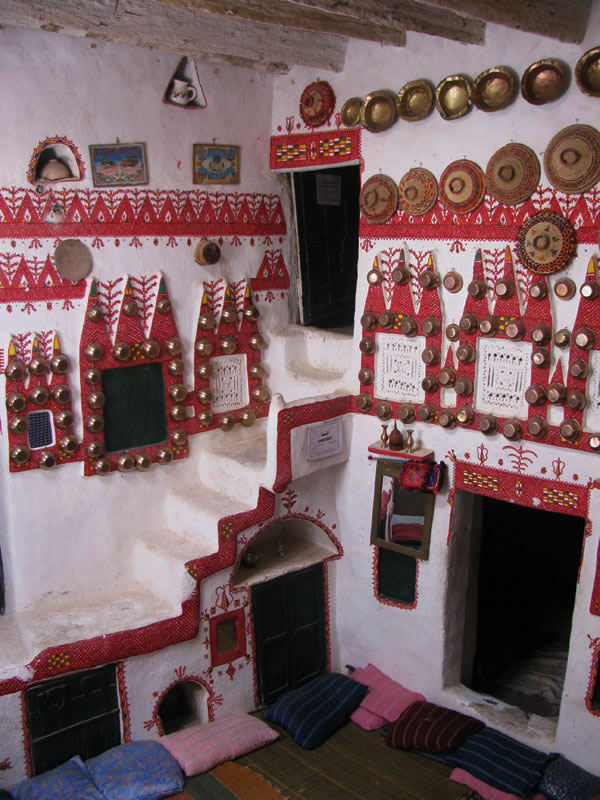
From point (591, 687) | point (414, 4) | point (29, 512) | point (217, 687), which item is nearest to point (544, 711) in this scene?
point (591, 687)

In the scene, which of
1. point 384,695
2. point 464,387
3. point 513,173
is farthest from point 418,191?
point 384,695

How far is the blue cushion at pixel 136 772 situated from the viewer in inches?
205

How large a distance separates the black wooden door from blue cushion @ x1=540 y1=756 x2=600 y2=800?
2.12 m

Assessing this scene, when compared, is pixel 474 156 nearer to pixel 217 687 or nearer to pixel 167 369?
pixel 167 369

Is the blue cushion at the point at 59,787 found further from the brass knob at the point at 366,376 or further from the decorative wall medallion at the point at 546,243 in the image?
the decorative wall medallion at the point at 546,243

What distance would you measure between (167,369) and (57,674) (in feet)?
7.80

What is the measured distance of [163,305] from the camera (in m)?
6.21

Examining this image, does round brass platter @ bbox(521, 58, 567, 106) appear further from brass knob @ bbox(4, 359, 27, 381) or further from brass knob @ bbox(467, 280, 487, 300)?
brass knob @ bbox(4, 359, 27, 381)

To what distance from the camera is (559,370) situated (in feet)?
17.1

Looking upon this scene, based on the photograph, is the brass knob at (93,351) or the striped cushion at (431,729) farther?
the brass knob at (93,351)

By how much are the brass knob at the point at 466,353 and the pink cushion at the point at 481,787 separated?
2.84 metres

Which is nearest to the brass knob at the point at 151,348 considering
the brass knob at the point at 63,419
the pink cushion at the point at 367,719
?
the brass knob at the point at 63,419

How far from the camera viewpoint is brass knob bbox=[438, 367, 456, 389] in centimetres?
572

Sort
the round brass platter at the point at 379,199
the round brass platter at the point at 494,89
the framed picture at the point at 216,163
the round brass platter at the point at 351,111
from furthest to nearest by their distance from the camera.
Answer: the framed picture at the point at 216,163 → the round brass platter at the point at 351,111 → the round brass platter at the point at 379,199 → the round brass platter at the point at 494,89
